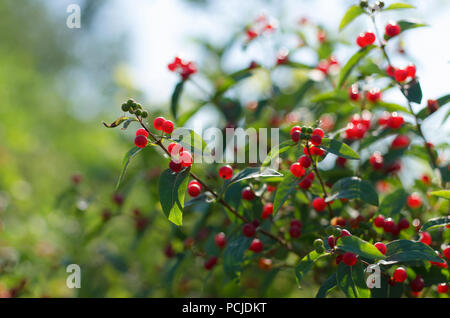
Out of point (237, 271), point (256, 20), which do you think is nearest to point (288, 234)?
point (237, 271)

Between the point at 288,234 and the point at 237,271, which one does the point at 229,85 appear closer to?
the point at 288,234

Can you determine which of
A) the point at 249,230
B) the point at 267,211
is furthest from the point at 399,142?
the point at 249,230

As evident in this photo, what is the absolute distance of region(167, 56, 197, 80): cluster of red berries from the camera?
6.48 feet

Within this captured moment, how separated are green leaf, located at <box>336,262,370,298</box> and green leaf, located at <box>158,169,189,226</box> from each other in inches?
18.8

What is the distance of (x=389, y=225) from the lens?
134cm

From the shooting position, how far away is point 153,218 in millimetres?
2381

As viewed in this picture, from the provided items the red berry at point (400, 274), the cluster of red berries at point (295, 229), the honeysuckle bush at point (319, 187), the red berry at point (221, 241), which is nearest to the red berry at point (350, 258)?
the honeysuckle bush at point (319, 187)

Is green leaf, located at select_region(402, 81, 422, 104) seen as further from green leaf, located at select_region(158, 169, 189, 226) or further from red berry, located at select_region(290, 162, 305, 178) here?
green leaf, located at select_region(158, 169, 189, 226)

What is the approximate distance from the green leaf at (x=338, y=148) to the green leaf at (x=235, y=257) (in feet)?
1.40

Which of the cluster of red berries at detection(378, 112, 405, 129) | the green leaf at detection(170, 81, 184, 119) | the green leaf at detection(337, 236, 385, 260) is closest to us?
the green leaf at detection(337, 236, 385, 260)

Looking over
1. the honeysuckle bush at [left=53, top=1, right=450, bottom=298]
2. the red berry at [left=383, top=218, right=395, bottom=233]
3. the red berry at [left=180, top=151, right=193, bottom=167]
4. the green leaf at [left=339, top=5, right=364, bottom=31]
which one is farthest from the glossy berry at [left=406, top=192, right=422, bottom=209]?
the red berry at [left=180, top=151, right=193, bottom=167]

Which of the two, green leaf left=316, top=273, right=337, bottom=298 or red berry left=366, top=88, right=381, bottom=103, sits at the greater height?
red berry left=366, top=88, right=381, bottom=103

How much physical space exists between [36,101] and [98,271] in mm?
4974

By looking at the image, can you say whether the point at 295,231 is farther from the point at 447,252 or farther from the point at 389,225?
the point at 447,252
